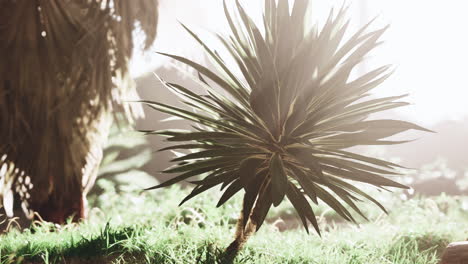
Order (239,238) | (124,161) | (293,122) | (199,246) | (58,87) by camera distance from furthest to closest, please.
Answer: (124,161)
(58,87)
(199,246)
(239,238)
(293,122)

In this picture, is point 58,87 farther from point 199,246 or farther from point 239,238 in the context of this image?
point 239,238

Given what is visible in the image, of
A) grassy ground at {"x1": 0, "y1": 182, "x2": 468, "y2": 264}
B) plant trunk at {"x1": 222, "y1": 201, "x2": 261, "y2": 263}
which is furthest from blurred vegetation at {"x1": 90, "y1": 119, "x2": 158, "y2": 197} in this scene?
plant trunk at {"x1": 222, "y1": 201, "x2": 261, "y2": 263}

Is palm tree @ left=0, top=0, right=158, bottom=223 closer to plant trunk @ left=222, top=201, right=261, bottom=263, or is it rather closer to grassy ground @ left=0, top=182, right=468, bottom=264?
grassy ground @ left=0, top=182, right=468, bottom=264

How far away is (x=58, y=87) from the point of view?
4621 millimetres

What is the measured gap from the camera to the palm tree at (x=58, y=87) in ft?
14.9

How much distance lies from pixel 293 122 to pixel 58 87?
9.90 ft

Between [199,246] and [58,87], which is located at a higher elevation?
[58,87]

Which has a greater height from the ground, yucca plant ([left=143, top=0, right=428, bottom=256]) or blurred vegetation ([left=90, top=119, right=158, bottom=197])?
yucca plant ([left=143, top=0, right=428, bottom=256])

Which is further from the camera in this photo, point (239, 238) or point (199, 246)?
point (199, 246)

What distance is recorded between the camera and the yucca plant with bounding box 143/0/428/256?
2527 millimetres

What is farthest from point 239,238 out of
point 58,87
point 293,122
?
point 58,87

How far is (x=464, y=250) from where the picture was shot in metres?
2.70

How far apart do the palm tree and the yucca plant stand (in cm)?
229

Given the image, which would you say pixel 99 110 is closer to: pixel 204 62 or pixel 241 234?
pixel 241 234
